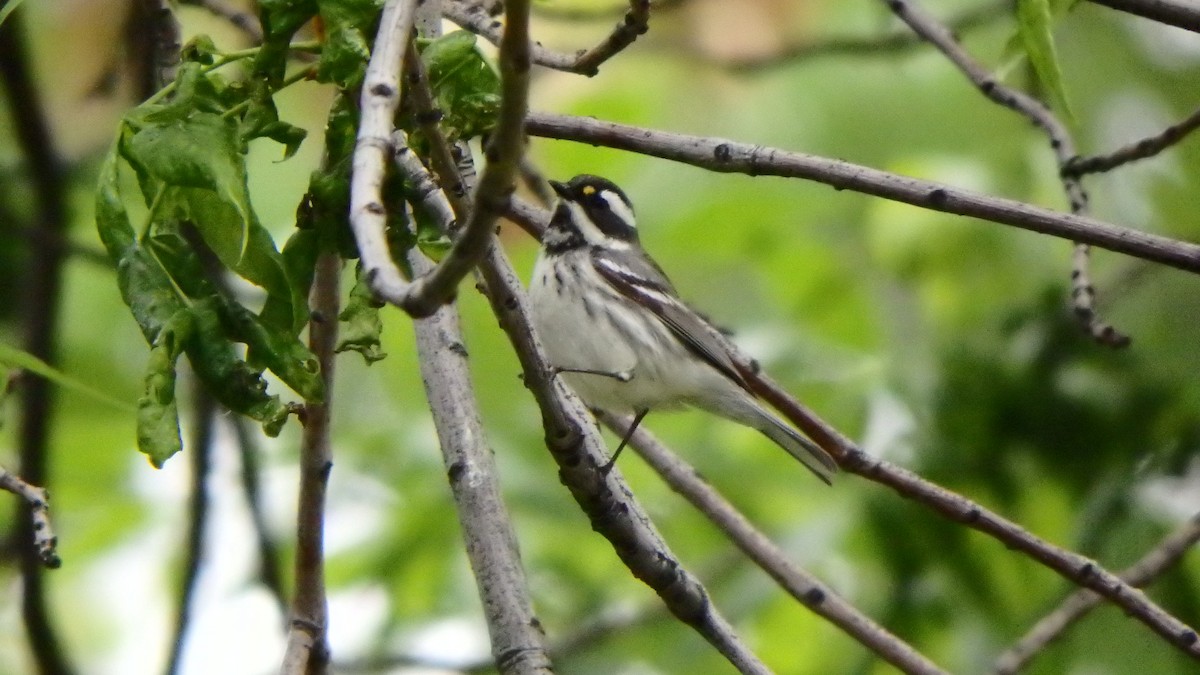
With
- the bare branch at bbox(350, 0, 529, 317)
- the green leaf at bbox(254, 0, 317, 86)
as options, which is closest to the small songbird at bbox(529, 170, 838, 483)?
the green leaf at bbox(254, 0, 317, 86)

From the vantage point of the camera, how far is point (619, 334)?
5371mm

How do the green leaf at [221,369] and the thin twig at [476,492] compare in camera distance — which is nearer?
the green leaf at [221,369]

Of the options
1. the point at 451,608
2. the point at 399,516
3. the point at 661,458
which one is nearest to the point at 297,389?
the point at 661,458

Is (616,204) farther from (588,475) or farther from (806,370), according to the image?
(588,475)

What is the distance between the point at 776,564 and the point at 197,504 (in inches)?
89.3

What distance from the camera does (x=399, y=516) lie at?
5.71 meters

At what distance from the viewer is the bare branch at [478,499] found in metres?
3.08

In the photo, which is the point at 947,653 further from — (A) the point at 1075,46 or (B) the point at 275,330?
(B) the point at 275,330

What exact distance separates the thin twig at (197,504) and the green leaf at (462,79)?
274cm

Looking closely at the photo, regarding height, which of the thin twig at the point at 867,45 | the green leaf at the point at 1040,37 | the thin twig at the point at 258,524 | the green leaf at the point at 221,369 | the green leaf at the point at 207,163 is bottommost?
the green leaf at the point at 221,369

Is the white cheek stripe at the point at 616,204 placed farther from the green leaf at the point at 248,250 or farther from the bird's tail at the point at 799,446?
the green leaf at the point at 248,250

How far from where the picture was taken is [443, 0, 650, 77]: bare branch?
268 cm

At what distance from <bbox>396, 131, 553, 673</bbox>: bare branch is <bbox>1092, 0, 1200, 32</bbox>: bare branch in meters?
1.58

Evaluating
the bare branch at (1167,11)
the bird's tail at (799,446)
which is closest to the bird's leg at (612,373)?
the bird's tail at (799,446)
